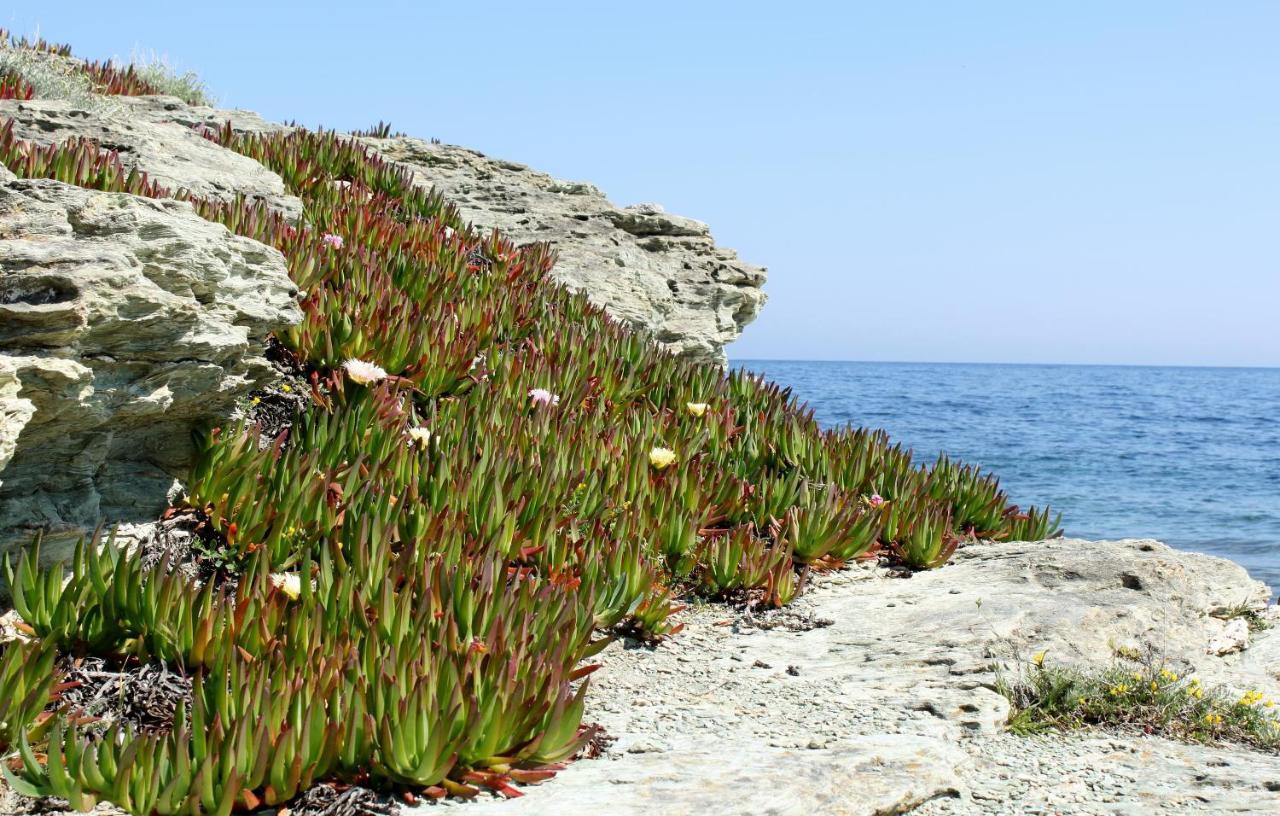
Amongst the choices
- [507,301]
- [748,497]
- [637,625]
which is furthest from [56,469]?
[507,301]

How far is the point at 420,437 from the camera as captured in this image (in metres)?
5.14

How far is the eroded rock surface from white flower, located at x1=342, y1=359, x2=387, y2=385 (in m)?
2.07

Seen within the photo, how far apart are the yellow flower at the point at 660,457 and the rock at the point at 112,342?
2.03 m

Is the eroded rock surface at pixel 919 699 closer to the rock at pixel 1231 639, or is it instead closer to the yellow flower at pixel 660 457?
the rock at pixel 1231 639

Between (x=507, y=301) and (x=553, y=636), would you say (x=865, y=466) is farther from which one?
(x=553, y=636)

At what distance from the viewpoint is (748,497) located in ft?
19.1

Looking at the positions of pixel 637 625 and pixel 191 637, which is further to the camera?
pixel 637 625

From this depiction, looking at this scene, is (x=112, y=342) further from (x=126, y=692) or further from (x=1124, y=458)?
(x=1124, y=458)

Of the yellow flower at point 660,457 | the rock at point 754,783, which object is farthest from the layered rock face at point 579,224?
the rock at point 754,783

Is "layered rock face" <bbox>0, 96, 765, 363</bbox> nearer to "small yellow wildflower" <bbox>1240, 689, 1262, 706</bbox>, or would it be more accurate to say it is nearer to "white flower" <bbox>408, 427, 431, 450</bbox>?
"white flower" <bbox>408, 427, 431, 450</bbox>

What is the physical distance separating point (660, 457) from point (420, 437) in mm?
1312

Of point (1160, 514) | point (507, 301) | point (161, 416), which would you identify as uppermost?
point (507, 301)

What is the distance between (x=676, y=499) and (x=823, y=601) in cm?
89

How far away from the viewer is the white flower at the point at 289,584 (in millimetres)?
3662
